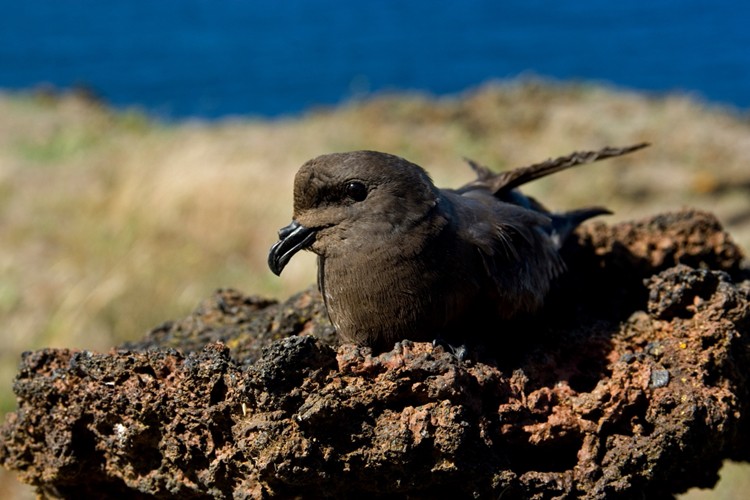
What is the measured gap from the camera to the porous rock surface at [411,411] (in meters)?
3.15

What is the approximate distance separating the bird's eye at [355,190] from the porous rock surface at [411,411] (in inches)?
24.1

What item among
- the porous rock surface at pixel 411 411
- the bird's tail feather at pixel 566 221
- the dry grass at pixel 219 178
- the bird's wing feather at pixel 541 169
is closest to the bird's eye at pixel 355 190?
the porous rock surface at pixel 411 411

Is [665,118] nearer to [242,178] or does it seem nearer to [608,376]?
[242,178]

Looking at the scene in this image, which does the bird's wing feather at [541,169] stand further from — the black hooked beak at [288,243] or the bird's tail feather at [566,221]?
the black hooked beak at [288,243]

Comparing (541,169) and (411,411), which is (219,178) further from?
(411,411)

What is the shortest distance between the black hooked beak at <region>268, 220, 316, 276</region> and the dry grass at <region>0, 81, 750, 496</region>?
383cm

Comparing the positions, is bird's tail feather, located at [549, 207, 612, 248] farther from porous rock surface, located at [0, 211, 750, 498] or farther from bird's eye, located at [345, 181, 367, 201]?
bird's eye, located at [345, 181, 367, 201]

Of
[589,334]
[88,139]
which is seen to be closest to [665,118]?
[88,139]

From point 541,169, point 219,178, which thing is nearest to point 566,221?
point 541,169

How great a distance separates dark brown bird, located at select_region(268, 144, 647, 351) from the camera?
11.7ft

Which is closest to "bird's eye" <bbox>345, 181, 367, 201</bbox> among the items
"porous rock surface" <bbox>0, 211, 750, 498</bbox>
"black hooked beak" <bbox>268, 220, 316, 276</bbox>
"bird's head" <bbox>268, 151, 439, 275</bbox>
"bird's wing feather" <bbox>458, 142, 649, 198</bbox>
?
"bird's head" <bbox>268, 151, 439, 275</bbox>

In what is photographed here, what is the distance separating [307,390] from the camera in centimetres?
314

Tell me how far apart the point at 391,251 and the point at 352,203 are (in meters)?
0.24

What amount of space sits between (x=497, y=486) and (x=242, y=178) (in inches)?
271
